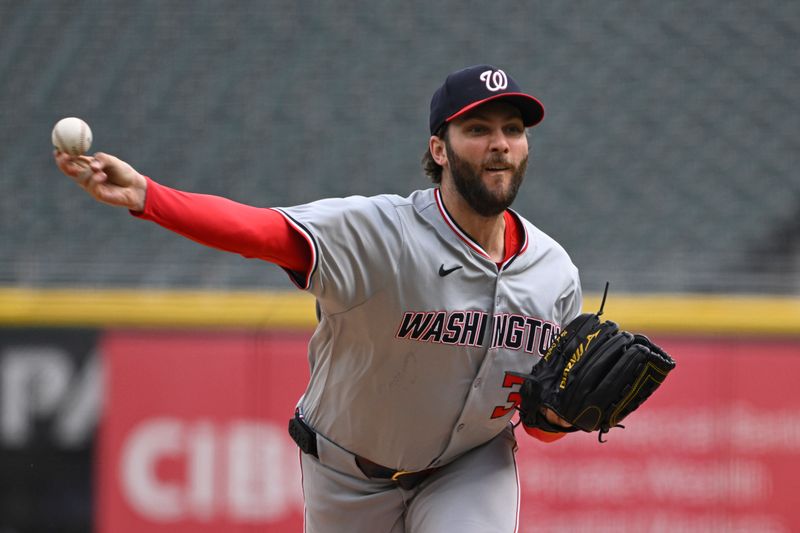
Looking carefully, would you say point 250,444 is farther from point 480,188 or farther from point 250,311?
point 480,188

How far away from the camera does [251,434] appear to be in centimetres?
450

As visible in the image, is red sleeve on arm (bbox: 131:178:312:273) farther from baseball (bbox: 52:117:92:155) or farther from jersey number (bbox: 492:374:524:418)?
jersey number (bbox: 492:374:524:418)

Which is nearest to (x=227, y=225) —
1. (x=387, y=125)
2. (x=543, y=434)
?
(x=543, y=434)

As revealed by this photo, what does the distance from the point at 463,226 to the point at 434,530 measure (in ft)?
2.42

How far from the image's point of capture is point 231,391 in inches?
177

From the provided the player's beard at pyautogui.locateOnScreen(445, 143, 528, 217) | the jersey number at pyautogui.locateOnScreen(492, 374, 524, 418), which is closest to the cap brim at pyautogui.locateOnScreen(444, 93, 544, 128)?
the player's beard at pyautogui.locateOnScreen(445, 143, 528, 217)

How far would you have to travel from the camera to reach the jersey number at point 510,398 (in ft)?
9.22

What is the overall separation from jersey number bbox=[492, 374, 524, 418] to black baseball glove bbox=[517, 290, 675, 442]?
0.21 feet

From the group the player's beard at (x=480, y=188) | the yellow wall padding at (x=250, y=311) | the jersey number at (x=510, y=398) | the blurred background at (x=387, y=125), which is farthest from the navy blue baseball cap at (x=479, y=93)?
the blurred background at (x=387, y=125)

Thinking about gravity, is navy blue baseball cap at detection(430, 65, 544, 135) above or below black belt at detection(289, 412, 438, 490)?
above

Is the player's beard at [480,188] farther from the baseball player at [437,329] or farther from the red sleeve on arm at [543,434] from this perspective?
the red sleeve on arm at [543,434]

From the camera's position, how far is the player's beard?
8.91 feet

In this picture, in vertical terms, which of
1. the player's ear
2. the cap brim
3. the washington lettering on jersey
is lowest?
the washington lettering on jersey

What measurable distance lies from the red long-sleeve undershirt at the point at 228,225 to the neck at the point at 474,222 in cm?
48
